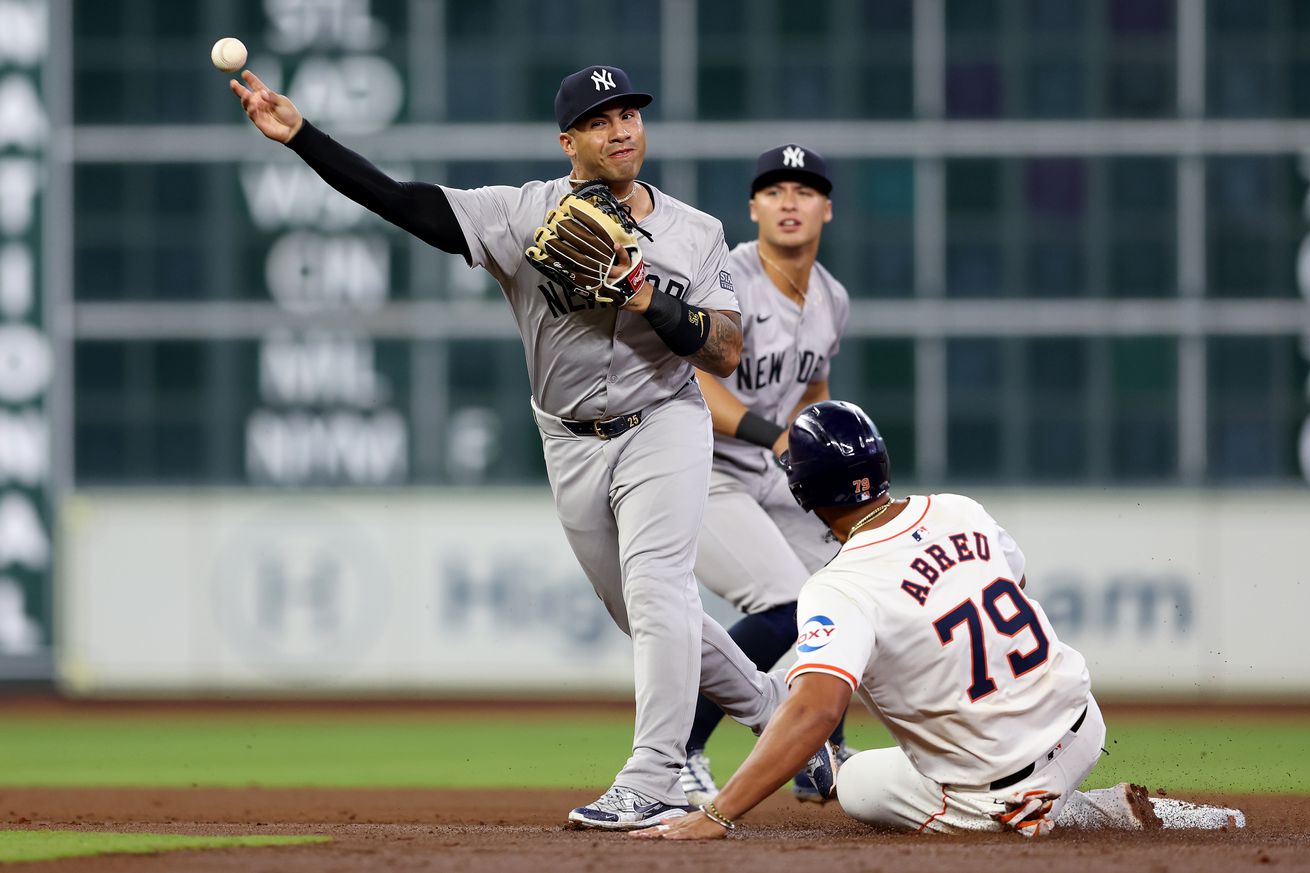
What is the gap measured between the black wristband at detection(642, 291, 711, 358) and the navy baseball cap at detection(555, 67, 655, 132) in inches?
21.5

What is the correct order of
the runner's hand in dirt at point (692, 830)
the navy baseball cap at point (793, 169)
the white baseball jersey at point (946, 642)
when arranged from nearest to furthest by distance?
the white baseball jersey at point (946, 642), the runner's hand in dirt at point (692, 830), the navy baseball cap at point (793, 169)

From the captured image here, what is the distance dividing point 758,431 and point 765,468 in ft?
0.84

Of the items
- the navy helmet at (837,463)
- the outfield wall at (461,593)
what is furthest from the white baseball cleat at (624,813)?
the outfield wall at (461,593)

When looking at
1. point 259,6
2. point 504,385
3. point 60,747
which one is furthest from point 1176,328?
point 60,747

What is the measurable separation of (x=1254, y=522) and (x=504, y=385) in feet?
17.9

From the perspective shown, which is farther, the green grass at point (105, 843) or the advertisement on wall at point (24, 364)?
the advertisement on wall at point (24, 364)

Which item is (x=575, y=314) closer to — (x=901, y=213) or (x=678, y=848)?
(x=678, y=848)

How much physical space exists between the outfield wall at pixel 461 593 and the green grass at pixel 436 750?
525 mm

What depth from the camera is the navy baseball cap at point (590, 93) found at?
15.7 ft

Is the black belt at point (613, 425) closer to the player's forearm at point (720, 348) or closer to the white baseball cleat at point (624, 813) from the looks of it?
the player's forearm at point (720, 348)

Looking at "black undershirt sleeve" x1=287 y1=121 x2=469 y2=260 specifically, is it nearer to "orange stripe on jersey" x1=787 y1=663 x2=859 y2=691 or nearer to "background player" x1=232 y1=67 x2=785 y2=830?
"background player" x1=232 y1=67 x2=785 y2=830

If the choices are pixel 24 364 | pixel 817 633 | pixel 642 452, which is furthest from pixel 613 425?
pixel 24 364

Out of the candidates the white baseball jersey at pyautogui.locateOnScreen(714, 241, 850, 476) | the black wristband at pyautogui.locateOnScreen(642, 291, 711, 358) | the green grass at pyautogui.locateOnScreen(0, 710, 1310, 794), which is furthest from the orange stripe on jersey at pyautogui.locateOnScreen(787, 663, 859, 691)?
the green grass at pyautogui.locateOnScreen(0, 710, 1310, 794)

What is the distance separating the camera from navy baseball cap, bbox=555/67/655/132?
4.78 m
